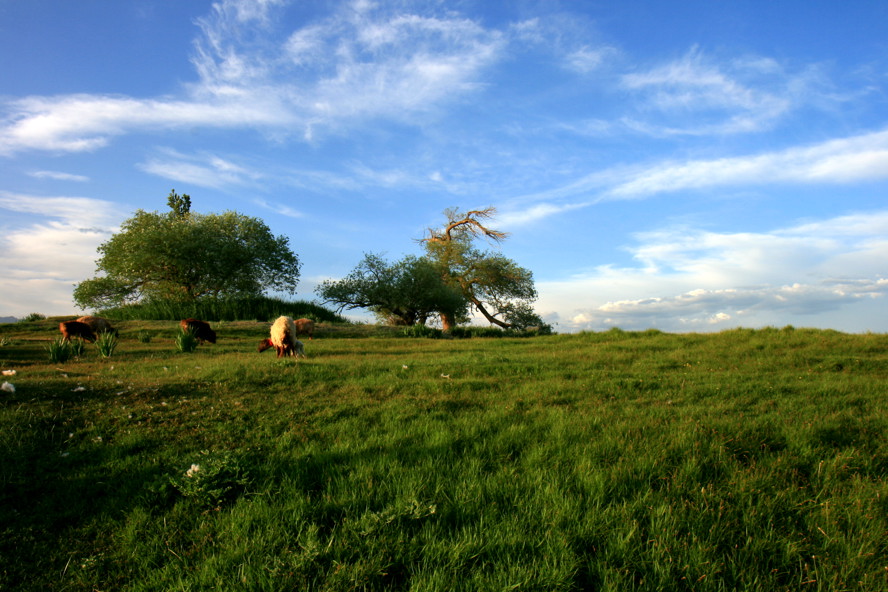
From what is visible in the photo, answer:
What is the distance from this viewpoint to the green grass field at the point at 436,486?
10.8 feet

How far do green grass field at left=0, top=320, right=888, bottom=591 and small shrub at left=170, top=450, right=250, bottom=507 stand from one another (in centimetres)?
2

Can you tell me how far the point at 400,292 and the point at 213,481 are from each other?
25462mm

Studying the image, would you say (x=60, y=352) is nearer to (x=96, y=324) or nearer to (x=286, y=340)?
(x=286, y=340)

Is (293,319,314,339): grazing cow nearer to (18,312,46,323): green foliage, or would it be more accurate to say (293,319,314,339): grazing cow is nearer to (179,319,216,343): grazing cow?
(179,319,216,343): grazing cow

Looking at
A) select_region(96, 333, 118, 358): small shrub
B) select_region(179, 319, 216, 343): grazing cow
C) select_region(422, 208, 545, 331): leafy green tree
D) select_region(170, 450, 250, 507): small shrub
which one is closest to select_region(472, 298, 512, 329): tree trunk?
select_region(422, 208, 545, 331): leafy green tree

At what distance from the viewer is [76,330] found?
1695cm

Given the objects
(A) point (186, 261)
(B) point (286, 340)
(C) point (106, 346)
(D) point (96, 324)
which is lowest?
(C) point (106, 346)

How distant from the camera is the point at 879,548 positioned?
11.6 ft

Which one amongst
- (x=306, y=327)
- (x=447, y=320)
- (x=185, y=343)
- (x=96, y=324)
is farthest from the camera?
(x=447, y=320)

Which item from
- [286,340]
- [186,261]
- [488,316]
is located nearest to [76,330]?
[286,340]

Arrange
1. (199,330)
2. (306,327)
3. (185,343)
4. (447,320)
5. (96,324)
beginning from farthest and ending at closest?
(447,320) < (306,327) < (96,324) < (199,330) < (185,343)

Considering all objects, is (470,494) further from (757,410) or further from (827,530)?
(757,410)

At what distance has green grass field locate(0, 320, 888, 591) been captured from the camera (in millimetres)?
3299

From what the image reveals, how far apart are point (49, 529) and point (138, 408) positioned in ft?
9.39
